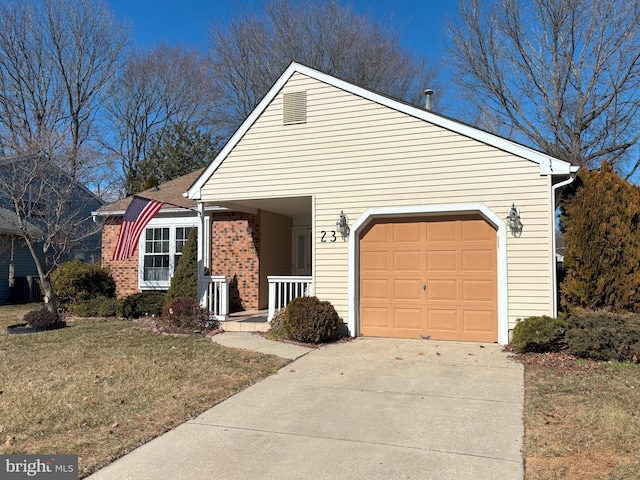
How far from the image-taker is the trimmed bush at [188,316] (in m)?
10.7

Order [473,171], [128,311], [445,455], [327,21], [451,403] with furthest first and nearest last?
[327,21], [128,311], [473,171], [451,403], [445,455]

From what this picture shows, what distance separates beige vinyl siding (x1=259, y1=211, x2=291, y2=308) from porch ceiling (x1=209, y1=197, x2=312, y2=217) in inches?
16.7

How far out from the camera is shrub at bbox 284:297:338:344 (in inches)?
366

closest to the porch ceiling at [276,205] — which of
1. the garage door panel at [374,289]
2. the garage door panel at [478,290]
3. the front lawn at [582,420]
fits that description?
the garage door panel at [374,289]

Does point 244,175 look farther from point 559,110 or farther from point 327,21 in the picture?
point 327,21

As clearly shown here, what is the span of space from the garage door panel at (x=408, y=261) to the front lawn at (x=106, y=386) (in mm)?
3381

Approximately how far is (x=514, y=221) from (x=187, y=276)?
8.07 meters

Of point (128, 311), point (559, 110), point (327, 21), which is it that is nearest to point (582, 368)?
point (128, 311)

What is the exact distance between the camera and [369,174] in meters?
10.1

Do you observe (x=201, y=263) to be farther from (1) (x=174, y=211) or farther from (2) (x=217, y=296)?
(1) (x=174, y=211)

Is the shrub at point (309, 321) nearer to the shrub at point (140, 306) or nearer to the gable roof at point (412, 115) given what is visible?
the gable roof at point (412, 115)

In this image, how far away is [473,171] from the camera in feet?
30.8

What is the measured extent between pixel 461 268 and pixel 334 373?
375cm

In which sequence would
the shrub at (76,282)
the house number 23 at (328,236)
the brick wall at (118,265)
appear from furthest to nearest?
the brick wall at (118,265) → the shrub at (76,282) → the house number 23 at (328,236)
